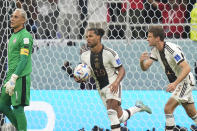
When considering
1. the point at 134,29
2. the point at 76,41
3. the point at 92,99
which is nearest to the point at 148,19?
the point at 134,29

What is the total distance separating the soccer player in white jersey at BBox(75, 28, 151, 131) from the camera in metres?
6.20

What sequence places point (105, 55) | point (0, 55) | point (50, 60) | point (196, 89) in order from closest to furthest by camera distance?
point (105, 55) → point (0, 55) → point (196, 89) → point (50, 60)

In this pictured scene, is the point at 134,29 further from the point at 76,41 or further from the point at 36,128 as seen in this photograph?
the point at 36,128

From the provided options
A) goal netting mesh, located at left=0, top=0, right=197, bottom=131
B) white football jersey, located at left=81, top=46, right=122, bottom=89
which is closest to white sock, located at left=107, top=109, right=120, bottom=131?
white football jersey, located at left=81, top=46, right=122, bottom=89

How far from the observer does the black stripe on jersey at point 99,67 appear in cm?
626

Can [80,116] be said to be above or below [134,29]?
below

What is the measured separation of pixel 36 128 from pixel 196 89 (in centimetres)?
241

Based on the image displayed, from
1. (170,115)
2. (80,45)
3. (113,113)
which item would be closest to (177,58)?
(170,115)

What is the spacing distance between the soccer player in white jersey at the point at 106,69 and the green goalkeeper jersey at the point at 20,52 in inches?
28.8

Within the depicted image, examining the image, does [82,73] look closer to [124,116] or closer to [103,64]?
[103,64]

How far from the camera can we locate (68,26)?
841 centimetres

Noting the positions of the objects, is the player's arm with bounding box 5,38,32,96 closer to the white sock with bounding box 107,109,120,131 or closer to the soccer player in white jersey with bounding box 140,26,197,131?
Result: the white sock with bounding box 107,109,120,131

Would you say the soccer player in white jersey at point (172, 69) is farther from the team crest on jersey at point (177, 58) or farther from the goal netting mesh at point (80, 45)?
the goal netting mesh at point (80, 45)

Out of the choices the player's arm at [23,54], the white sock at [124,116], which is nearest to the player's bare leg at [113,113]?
the white sock at [124,116]
